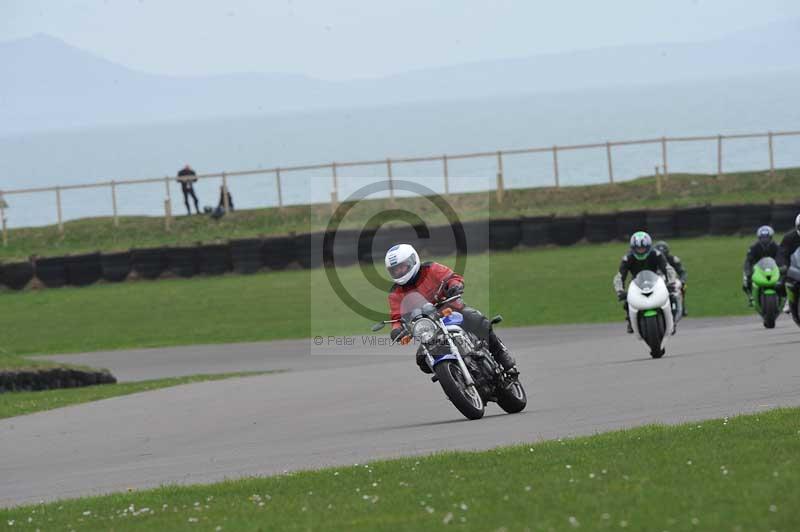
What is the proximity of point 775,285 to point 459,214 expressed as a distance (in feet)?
79.5

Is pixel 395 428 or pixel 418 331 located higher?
pixel 418 331

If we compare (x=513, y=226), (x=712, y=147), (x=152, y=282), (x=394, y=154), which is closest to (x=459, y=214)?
(x=513, y=226)

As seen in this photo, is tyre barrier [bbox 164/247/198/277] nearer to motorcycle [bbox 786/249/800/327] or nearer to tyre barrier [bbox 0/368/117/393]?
tyre barrier [bbox 0/368/117/393]

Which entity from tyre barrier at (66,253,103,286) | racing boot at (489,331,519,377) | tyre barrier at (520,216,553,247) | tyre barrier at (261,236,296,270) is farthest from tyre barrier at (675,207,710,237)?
racing boot at (489,331,519,377)

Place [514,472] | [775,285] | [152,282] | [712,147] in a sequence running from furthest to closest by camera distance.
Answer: [712,147], [152,282], [775,285], [514,472]

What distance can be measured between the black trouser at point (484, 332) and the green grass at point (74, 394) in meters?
7.06

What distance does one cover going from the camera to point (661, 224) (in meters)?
37.4

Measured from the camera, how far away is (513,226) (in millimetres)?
39312

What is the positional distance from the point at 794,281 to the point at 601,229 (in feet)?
64.1

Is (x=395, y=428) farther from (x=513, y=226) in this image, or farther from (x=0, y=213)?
(x=0, y=213)

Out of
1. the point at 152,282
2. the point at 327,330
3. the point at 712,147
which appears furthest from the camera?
the point at 712,147

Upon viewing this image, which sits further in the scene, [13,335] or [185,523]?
[13,335]

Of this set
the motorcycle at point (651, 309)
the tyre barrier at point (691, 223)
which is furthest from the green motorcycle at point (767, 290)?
the tyre barrier at point (691, 223)

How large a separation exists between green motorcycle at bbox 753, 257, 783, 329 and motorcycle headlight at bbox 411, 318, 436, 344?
392 inches
